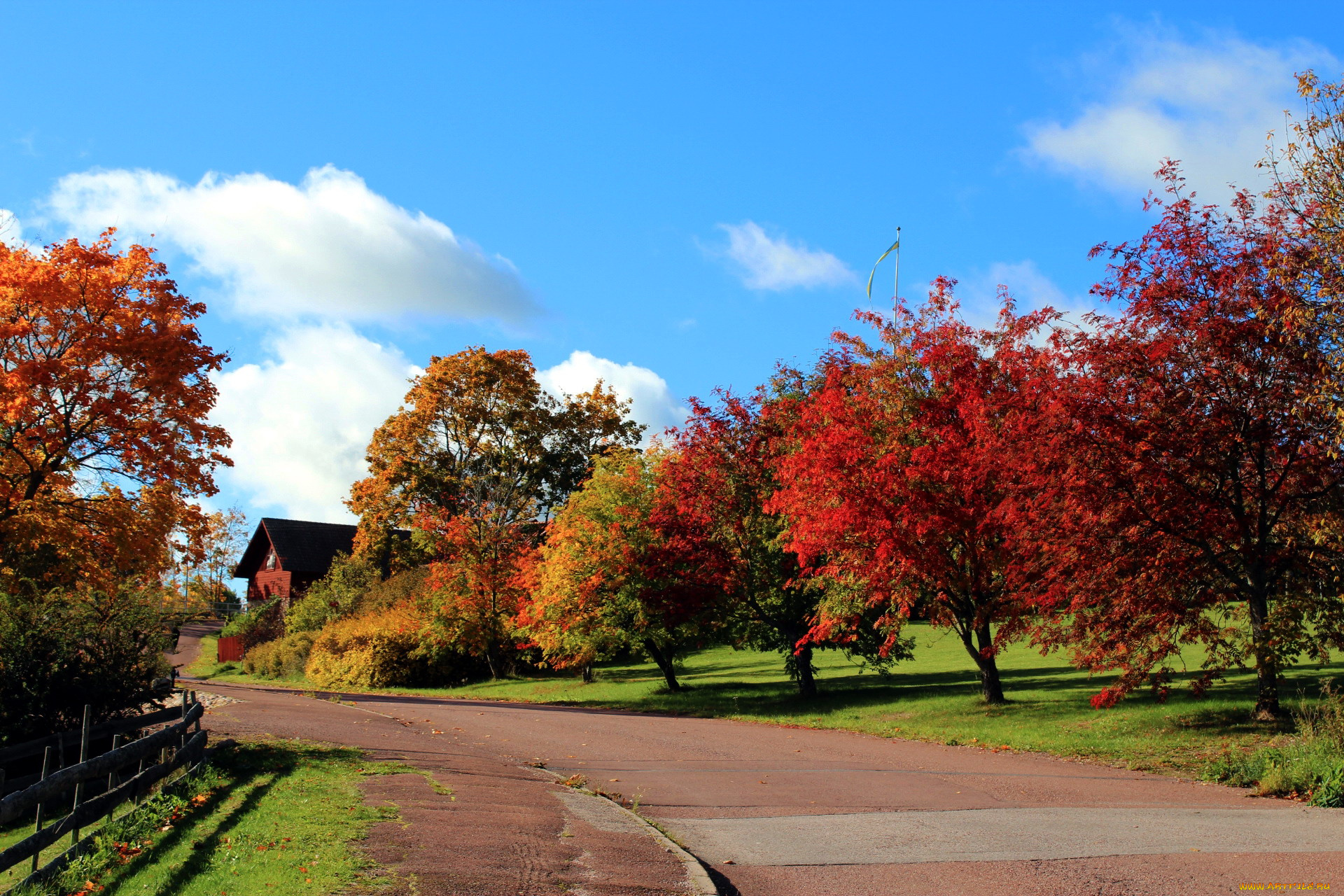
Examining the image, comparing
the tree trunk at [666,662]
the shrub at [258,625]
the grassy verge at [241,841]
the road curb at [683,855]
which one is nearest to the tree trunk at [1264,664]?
the road curb at [683,855]

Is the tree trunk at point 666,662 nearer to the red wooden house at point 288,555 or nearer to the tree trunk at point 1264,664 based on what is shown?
the tree trunk at point 1264,664

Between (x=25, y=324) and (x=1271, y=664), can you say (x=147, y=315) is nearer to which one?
(x=25, y=324)

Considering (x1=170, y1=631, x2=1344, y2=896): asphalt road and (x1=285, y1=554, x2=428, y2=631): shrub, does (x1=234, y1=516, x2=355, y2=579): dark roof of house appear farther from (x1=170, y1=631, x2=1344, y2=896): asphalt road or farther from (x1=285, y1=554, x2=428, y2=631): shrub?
(x1=170, y1=631, x2=1344, y2=896): asphalt road

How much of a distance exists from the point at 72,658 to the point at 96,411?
39.4ft

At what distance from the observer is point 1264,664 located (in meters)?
14.6

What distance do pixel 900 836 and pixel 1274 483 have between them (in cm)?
992

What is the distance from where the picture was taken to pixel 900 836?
8953 mm

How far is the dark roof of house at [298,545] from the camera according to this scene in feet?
187

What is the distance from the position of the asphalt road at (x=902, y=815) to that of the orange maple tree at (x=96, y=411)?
330 inches

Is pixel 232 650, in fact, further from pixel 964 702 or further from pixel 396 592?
pixel 964 702

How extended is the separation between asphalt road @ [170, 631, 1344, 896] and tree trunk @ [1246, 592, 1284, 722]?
3.60 meters

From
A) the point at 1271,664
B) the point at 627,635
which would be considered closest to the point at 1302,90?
the point at 1271,664

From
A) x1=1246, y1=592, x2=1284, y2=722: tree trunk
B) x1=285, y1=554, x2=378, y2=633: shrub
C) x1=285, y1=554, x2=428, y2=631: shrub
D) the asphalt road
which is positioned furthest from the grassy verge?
x1=285, y1=554, x2=378, y2=633: shrub

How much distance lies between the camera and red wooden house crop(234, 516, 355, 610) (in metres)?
56.5
